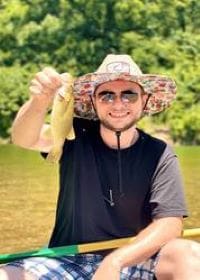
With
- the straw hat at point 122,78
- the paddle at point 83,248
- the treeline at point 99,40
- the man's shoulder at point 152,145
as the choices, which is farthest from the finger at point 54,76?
the treeline at point 99,40

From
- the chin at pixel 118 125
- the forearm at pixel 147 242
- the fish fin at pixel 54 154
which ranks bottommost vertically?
the forearm at pixel 147 242

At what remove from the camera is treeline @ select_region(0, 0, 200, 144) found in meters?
34.6

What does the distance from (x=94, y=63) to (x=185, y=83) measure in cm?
524

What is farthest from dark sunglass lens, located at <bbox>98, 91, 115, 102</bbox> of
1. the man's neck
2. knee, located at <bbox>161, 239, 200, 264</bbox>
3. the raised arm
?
knee, located at <bbox>161, 239, 200, 264</bbox>

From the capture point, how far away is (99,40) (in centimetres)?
3762

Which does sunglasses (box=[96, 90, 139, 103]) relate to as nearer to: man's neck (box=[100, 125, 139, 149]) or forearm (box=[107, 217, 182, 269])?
man's neck (box=[100, 125, 139, 149])

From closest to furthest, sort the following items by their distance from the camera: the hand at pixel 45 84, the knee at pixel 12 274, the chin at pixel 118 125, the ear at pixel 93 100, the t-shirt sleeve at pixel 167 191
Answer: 1. the knee at pixel 12 274
2. the hand at pixel 45 84
3. the t-shirt sleeve at pixel 167 191
4. the chin at pixel 118 125
5. the ear at pixel 93 100

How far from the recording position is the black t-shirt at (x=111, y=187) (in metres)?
2.79

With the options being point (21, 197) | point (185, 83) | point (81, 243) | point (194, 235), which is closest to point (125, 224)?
point (81, 243)

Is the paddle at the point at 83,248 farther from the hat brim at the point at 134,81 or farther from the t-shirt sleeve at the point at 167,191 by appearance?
the hat brim at the point at 134,81

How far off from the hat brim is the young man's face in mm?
33

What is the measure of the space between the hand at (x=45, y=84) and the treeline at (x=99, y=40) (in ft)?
101

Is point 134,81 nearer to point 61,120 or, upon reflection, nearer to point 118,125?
point 118,125

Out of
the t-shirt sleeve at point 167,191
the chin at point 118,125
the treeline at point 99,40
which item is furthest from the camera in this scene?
the treeline at point 99,40
